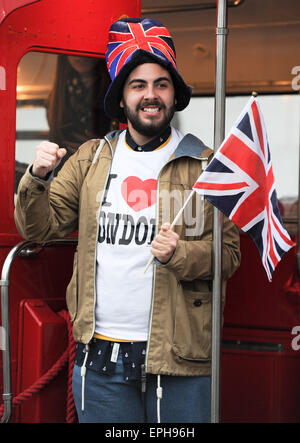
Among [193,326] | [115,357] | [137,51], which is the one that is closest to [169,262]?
[193,326]

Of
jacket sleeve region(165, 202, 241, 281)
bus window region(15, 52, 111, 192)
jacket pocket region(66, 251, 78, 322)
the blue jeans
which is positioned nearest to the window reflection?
bus window region(15, 52, 111, 192)

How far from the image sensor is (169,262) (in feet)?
7.77

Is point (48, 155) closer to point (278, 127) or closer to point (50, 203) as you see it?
point (50, 203)

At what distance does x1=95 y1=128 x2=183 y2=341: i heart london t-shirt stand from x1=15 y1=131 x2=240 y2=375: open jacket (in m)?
0.03

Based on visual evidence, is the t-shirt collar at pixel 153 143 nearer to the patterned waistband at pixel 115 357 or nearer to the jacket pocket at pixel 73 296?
the jacket pocket at pixel 73 296

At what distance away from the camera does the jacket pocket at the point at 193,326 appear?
2504mm

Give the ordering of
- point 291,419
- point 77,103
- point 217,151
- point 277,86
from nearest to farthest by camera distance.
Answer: point 217,151 < point 77,103 < point 291,419 < point 277,86

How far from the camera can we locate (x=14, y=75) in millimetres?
2971

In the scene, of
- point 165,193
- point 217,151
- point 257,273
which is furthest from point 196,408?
point 257,273

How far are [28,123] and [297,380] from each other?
1.73 m

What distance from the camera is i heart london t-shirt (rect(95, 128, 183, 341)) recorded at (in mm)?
2529

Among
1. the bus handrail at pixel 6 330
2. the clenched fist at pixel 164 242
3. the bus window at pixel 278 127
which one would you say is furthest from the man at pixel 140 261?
the bus window at pixel 278 127

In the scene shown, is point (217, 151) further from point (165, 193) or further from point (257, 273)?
point (257, 273)

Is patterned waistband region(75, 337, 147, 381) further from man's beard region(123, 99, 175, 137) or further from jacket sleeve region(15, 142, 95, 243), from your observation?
man's beard region(123, 99, 175, 137)
